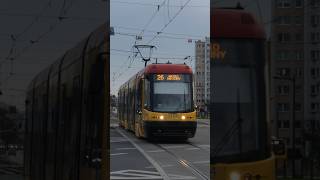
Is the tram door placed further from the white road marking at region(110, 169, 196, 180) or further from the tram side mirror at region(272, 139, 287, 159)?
the tram side mirror at region(272, 139, 287, 159)

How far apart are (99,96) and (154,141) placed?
0.36 metres

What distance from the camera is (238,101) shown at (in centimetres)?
208

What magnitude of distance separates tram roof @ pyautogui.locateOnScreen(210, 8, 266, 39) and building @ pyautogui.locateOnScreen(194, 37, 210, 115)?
0.23 ft

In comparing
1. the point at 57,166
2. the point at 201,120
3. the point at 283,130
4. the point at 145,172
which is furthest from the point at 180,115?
the point at 57,166

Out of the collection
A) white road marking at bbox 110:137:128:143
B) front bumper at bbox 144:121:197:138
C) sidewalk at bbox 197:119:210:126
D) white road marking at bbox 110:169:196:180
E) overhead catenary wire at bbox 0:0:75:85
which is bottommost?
white road marking at bbox 110:169:196:180

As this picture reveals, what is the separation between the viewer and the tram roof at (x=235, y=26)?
6.66 feet

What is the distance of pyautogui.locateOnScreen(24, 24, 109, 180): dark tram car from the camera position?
206cm

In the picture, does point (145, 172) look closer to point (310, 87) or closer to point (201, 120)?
point (201, 120)

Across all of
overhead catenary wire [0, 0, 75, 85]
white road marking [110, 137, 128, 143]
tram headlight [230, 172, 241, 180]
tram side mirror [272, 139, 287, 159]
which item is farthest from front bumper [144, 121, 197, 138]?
overhead catenary wire [0, 0, 75, 85]

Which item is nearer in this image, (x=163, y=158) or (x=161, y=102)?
(x=163, y=158)

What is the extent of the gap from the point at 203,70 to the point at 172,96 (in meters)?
0.46

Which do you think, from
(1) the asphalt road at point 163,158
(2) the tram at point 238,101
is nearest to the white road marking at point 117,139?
(1) the asphalt road at point 163,158

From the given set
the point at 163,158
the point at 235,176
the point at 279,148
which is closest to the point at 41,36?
the point at 163,158

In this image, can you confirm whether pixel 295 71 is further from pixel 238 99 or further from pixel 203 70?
pixel 203 70
